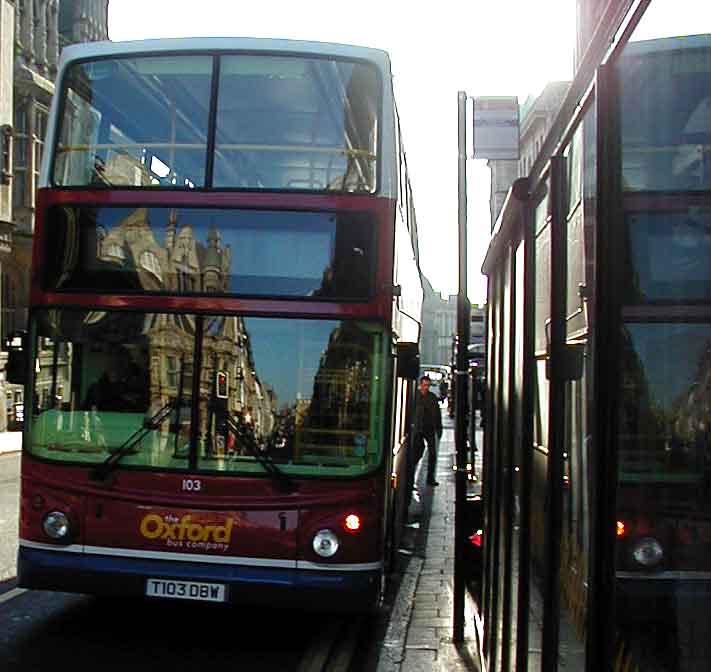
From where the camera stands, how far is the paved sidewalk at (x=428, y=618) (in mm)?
6938

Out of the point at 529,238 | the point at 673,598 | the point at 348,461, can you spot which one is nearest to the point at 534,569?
the point at 529,238

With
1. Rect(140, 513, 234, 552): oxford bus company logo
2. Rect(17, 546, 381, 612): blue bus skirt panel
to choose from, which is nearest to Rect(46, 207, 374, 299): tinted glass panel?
Rect(140, 513, 234, 552): oxford bus company logo

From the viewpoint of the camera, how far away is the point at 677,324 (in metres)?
1.93

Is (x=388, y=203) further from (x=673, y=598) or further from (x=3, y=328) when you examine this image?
(x=3, y=328)

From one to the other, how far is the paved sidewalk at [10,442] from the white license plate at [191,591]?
17.7 meters

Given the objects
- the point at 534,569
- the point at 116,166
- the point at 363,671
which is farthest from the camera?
the point at 116,166

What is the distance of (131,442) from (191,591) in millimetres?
1053

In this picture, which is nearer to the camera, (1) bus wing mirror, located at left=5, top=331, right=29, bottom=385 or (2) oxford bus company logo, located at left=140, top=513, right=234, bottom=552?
(2) oxford bus company logo, located at left=140, top=513, right=234, bottom=552

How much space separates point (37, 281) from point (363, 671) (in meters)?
3.40

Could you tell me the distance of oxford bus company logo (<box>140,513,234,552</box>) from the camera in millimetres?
6898

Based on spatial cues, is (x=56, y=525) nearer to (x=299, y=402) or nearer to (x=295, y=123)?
(x=299, y=402)

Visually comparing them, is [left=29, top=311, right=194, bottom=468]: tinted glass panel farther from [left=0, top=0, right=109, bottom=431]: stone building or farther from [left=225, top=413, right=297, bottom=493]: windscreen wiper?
[left=0, top=0, right=109, bottom=431]: stone building

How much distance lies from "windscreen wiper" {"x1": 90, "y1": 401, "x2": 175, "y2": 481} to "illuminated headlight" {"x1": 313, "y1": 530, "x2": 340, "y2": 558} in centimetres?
128

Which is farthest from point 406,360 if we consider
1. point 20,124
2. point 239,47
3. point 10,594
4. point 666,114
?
point 20,124
